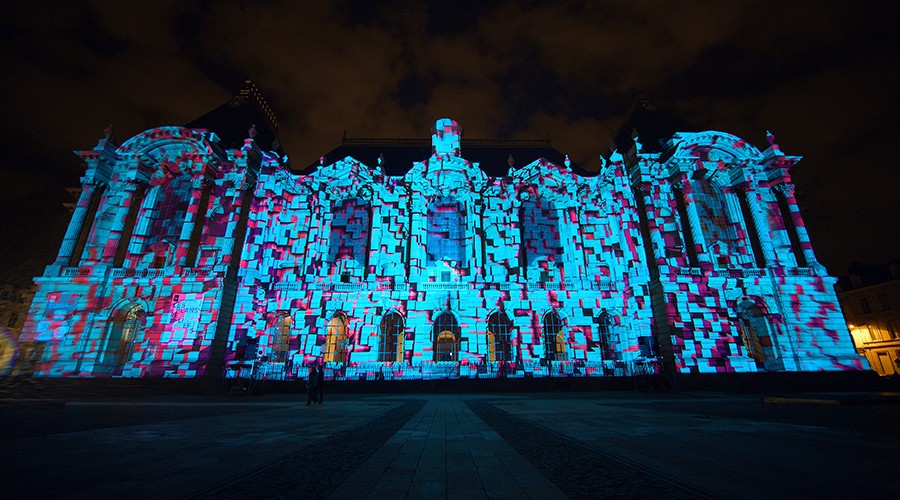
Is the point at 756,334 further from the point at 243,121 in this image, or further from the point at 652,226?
the point at 243,121

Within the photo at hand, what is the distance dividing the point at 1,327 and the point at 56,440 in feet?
138

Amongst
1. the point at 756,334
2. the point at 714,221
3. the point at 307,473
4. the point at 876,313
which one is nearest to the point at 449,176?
the point at 714,221

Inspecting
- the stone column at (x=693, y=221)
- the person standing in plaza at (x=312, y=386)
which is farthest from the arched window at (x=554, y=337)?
the person standing in plaza at (x=312, y=386)

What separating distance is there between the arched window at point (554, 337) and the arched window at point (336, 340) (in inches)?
443

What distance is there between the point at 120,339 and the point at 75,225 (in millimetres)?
7157

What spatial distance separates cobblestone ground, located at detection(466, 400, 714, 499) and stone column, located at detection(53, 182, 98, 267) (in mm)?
26742

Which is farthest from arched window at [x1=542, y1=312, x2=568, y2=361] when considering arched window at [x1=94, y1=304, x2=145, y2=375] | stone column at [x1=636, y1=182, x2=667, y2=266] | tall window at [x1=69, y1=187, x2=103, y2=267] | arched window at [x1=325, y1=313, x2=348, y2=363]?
tall window at [x1=69, y1=187, x2=103, y2=267]

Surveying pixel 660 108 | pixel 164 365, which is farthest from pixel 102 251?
pixel 660 108

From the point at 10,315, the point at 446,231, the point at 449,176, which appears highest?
the point at 449,176

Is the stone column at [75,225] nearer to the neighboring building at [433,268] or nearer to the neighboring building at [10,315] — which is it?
the neighboring building at [433,268]

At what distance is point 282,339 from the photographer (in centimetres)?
2045

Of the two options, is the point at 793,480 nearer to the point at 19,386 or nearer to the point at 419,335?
the point at 419,335

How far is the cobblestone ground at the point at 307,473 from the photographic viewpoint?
2.62 meters

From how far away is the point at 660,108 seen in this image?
93.4ft
